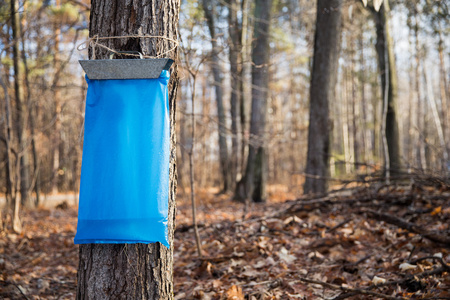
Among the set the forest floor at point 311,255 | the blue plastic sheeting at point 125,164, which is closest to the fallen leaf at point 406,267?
the forest floor at point 311,255

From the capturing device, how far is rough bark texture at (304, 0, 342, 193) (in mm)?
6348

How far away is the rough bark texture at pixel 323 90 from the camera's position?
6.35 metres

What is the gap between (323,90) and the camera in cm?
644

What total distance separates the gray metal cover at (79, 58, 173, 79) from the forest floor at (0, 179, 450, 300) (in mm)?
1923

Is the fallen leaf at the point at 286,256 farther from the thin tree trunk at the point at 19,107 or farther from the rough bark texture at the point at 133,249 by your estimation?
the thin tree trunk at the point at 19,107

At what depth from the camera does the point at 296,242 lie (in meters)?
4.44

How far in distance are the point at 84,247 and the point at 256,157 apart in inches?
297

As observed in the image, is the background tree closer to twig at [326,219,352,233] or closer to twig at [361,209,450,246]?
twig at [361,209,450,246]

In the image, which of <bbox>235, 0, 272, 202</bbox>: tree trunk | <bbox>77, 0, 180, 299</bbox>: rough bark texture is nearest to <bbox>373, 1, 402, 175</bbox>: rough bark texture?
<bbox>235, 0, 272, 202</bbox>: tree trunk

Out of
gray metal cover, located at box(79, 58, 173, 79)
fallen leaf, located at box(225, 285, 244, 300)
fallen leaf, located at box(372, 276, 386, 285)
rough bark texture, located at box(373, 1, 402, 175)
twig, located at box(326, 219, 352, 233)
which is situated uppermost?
rough bark texture, located at box(373, 1, 402, 175)

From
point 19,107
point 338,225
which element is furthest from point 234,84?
point 338,225

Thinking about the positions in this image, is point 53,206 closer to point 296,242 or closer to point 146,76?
point 296,242

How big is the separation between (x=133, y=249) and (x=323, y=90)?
16.6ft

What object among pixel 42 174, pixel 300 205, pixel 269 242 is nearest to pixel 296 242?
pixel 269 242
